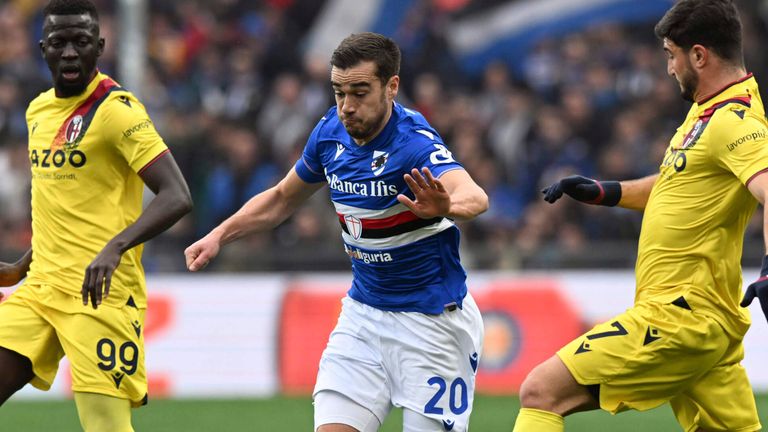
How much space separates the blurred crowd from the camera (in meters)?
14.3

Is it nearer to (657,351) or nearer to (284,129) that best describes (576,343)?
(657,351)

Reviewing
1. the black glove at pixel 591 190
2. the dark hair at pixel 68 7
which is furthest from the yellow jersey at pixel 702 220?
the dark hair at pixel 68 7

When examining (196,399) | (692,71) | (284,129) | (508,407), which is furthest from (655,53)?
(692,71)

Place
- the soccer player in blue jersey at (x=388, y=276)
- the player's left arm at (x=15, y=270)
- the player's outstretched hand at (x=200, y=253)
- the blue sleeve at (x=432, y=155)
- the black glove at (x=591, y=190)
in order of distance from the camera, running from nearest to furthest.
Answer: the blue sleeve at (x=432, y=155) → the soccer player in blue jersey at (x=388, y=276) → the player's outstretched hand at (x=200, y=253) → the black glove at (x=591, y=190) → the player's left arm at (x=15, y=270)

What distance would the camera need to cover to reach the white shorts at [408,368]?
5930 millimetres

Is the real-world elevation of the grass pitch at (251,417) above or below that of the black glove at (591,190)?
below

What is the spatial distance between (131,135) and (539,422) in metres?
2.38

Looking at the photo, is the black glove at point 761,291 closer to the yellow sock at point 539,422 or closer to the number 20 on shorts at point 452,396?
the yellow sock at point 539,422

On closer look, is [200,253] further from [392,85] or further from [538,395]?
[538,395]

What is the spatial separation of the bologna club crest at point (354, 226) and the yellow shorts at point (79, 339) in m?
1.20

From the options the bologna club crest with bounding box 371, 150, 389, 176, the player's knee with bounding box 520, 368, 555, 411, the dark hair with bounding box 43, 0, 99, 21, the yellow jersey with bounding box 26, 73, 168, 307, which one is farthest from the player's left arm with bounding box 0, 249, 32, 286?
the player's knee with bounding box 520, 368, 555, 411

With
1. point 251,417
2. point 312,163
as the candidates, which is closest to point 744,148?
point 312,163

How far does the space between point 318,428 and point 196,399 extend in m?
6.91

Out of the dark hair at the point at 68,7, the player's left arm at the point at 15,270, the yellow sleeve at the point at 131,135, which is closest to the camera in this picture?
the yellow sleeve at the point at 131,135
